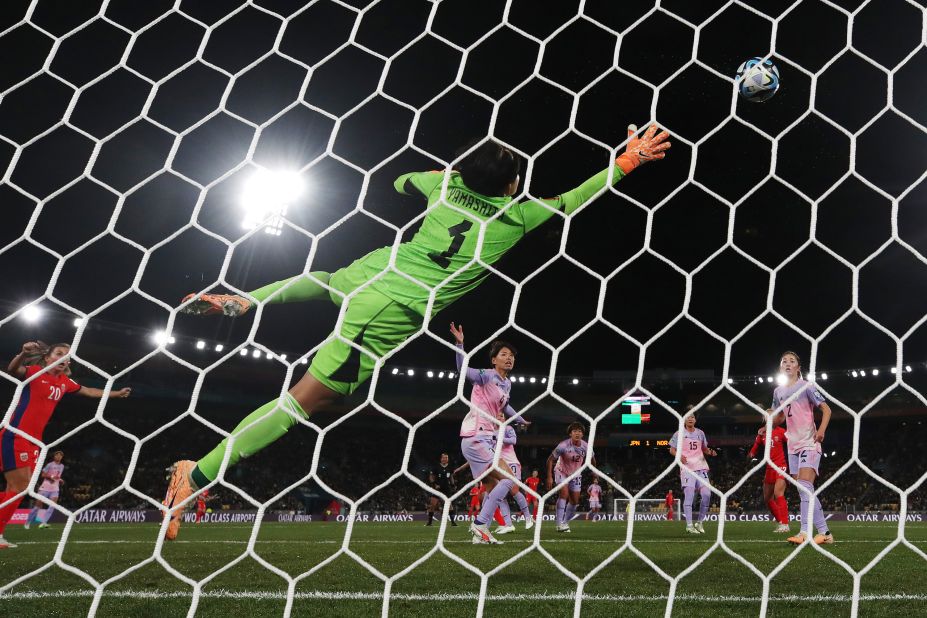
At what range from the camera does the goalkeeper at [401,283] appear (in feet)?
8.93

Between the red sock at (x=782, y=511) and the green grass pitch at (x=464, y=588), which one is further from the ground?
the green grass pitch at (x=464, y=588)

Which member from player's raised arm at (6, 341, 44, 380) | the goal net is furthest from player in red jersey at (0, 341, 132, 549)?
player's raised arm at (6, 341, 44, 380)

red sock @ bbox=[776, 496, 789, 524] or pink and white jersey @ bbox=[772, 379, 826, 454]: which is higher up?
pink and white jersey @ bbox=[772, 379, 826, 454]

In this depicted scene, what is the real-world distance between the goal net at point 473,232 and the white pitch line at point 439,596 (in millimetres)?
24

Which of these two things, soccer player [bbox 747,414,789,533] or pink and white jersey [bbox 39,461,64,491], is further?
pink and white jersey [bbox 39,461,64,491]

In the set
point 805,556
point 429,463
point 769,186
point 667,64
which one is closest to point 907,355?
point 769,186

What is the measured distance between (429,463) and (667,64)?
754 inches

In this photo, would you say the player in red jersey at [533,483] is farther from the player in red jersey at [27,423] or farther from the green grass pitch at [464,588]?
the player in red jersey at [27,423]

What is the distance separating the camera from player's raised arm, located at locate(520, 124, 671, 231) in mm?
3033

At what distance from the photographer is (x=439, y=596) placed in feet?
8.07

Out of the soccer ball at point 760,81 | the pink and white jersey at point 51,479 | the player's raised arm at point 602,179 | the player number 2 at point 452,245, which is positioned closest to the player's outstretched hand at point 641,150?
the player's raised arm at point 602,179

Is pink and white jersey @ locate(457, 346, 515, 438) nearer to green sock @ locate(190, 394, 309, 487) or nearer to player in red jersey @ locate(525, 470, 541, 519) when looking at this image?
player in red jersey @ locate(525, 470, 541, 519)

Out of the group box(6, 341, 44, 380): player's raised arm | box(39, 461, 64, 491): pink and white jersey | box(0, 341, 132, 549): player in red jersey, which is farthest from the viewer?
box(39, 461, 64, 491): pink and white jersey

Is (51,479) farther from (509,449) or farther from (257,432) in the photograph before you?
(257,432)
